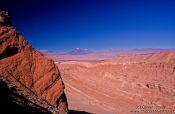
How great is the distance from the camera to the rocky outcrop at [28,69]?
8.24m

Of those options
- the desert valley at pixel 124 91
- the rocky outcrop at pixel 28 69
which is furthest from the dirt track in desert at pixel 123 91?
the rocky outcrop at pixel 28 69

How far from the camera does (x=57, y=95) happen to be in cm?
870

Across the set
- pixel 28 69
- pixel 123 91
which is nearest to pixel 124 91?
pixel 123 91

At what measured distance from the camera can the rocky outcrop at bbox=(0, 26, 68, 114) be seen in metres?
8.24

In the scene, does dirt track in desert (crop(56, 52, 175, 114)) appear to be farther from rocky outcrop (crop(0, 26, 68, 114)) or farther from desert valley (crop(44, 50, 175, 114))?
Answer: rocky outcrop (crop(0, 26, 68, 114))

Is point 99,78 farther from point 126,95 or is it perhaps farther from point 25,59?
point 25,59

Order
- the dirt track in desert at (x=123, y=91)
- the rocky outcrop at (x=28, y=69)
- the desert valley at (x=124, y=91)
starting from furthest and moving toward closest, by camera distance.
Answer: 1. the dirt track in desert at (x=123, y=91)
2. the desert valley at (x=124, y=91)
3. the rocky outcrop at (x=28, y=69)

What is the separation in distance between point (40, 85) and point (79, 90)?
1187 cm

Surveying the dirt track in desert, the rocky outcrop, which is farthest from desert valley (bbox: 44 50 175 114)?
the rocky outcrop

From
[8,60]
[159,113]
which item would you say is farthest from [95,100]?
[8,60]

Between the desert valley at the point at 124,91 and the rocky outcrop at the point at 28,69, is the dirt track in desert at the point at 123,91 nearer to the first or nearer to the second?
the desert valley at the point at 124,91

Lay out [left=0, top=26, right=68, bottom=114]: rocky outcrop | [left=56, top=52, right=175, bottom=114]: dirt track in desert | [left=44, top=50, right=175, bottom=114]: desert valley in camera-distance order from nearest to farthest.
→ [left=0, top=26, right=68, bottom=114]: rocky outcrop
[left=44, top=50, right=175, bottom=114]: desert valley
[left=56, top=52, right=175, bottom=114]: dirt track in desert

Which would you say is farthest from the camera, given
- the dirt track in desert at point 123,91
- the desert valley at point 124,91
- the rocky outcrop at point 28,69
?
the dirt track in desert at point 123,91

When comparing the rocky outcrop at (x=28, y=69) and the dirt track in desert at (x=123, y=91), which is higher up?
the rocky outcrop at (x=28, y=69)
